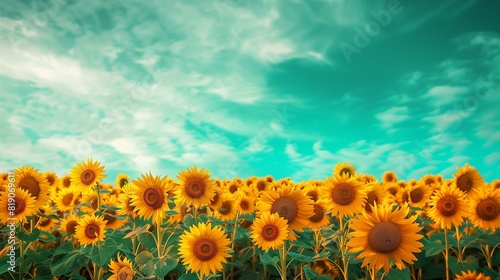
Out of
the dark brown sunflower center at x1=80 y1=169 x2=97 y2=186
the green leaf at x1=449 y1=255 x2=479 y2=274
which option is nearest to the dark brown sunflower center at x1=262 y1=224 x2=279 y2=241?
the green leaf at x1=449 y1=255 x2=479 y2=274

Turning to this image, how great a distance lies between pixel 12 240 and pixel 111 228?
5.25ft

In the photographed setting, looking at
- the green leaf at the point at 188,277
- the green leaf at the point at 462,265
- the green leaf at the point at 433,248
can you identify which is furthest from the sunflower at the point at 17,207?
the green leaf at the point at 462,265

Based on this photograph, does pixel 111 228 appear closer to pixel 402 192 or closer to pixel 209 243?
pixel 209 243

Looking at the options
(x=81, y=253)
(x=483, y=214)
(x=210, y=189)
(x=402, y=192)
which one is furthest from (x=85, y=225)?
(x=402, y=192)

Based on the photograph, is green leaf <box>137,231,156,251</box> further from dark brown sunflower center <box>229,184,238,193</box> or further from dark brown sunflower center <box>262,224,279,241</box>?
dark brown sunflower center <box>229,184,238,193</box>

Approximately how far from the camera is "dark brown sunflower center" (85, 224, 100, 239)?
23.4ft

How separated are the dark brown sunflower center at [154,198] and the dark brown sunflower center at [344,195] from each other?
114 inches

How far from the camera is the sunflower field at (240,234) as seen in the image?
573 cm

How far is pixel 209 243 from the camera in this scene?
227 inches

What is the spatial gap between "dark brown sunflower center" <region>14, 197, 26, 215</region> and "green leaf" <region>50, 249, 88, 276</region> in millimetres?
1011

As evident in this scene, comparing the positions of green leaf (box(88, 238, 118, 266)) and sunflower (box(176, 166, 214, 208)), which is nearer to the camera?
green leaf (box(88, 238, 118, 266))

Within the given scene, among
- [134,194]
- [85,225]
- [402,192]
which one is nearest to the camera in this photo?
[134,194]

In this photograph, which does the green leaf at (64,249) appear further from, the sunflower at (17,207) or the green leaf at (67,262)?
the sunflower at (17,207)

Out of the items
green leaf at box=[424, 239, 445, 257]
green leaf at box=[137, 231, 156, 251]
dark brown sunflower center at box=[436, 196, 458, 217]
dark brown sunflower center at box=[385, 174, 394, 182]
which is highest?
dark brown sunflower center at box=[385, 174, 394, 182]
